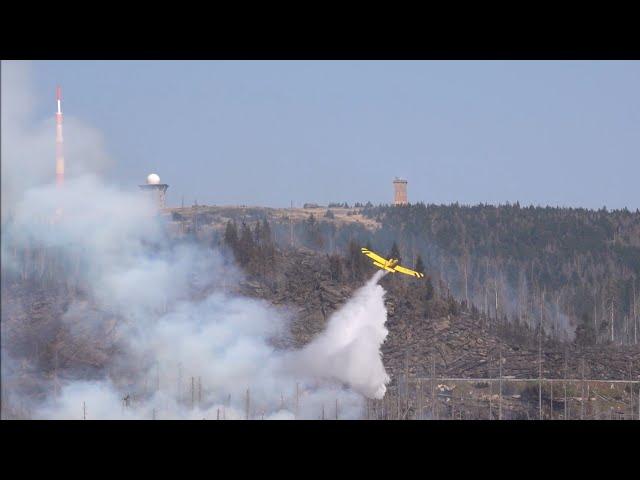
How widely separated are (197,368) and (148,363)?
549 cm

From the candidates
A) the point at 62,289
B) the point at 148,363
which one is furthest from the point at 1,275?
the point at 148,363

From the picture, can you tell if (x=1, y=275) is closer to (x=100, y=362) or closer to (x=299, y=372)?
(x=100, y=362)

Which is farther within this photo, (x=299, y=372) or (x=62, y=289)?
(x=299, y=372)

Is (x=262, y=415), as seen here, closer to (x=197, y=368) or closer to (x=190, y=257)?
(x=197, y=368)

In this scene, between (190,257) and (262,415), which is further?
(190,257)

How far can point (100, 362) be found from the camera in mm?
159250

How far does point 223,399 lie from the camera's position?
165000 mm
